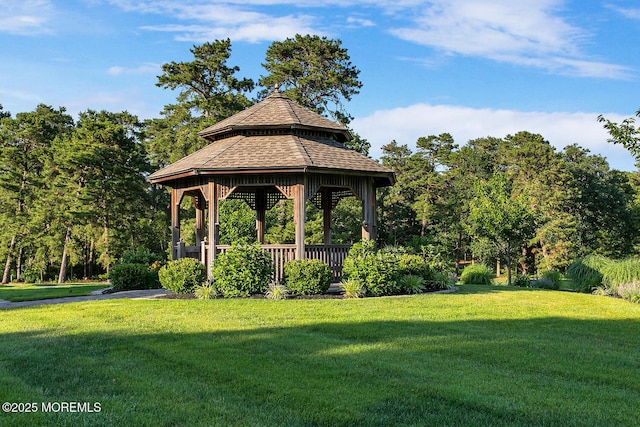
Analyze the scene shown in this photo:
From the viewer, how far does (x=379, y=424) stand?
418 centimetres

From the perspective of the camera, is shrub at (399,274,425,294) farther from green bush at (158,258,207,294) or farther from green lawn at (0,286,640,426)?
green bush at (158,258,207,294)

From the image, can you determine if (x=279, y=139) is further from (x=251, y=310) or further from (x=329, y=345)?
(x=329, y=345)

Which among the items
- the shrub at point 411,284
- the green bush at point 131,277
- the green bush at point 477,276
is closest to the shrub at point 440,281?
the shrub at point 411,284

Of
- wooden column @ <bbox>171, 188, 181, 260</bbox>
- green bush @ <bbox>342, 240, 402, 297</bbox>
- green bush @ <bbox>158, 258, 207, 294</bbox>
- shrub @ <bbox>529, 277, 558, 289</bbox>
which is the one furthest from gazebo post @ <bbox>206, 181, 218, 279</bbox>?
shrub @ <bbox>529, 277, 558, 289</bbox>

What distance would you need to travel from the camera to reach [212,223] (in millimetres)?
13781

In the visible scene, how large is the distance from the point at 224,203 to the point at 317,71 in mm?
13463

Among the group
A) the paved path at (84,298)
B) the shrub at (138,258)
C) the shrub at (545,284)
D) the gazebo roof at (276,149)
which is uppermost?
the gazebo roof at (276,149)

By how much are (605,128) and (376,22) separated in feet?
20.1

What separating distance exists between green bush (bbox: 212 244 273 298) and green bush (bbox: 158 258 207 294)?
521mm

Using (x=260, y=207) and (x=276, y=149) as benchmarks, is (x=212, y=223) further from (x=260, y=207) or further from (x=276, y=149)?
(x=260, y=207)

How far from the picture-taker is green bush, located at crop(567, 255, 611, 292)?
56.6 feet

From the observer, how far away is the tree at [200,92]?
1308 inches

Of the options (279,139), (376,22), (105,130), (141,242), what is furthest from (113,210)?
(376,22)

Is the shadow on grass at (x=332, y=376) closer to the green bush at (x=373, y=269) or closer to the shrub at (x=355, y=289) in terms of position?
the shrub at (x=355, y=289)
